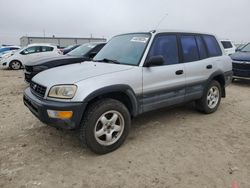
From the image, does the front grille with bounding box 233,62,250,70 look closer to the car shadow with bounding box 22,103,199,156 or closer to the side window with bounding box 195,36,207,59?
the side window with bounding box 195,36,207,59

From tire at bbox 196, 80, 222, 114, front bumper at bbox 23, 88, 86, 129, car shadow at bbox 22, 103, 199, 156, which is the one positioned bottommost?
car shadow at bbox 22, 103, 199, 156

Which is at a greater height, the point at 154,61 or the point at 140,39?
the point at 140,39

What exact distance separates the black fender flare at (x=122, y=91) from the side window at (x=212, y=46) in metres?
2.46

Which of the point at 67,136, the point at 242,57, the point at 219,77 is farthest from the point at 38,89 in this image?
the point at 242,57

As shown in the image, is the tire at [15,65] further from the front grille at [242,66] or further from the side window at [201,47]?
the side window at [201,47]

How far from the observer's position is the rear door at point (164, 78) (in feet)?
12.8

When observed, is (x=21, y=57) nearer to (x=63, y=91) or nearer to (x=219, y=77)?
(x=219, y=77)

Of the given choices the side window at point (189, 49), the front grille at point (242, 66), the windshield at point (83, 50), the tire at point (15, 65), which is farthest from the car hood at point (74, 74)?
the tire at point (15, 65)

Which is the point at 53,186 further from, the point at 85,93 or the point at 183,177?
the point at 183,177

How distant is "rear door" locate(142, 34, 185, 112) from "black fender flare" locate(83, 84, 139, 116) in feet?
0.68

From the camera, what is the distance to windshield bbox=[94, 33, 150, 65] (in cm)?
397

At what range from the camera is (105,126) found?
3482 millimetres

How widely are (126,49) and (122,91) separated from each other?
1025 mm

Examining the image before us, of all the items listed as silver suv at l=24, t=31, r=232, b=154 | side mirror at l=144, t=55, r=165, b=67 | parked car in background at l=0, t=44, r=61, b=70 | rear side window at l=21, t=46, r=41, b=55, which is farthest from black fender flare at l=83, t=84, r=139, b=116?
rear side window at l=21, t=46, r=41, b=55
